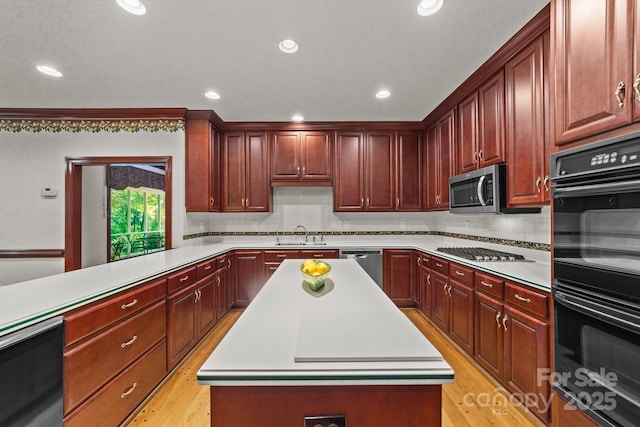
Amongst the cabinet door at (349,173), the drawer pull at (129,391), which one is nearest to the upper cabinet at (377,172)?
the cabinet door at (349,173)

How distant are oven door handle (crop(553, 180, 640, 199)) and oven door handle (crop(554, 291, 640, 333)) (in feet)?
1.54

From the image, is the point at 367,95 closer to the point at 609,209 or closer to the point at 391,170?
the point at 391,170

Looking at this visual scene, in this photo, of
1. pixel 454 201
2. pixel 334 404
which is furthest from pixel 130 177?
pixel 334 404

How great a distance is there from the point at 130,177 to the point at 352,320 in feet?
19.2

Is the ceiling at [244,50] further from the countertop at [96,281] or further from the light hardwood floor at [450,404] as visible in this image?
the light hardwood floor at [450,404]

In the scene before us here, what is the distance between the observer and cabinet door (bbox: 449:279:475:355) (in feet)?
7.80

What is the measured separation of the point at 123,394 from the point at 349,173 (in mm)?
3266

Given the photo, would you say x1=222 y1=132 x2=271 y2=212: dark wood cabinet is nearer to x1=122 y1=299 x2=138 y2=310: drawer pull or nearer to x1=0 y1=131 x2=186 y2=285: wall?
x1=0 y1=131 x2=186 y2=285: wall

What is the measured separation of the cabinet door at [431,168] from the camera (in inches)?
142

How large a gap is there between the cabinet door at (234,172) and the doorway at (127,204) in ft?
2.46

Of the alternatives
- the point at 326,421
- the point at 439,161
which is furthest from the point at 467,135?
the point at 326,421

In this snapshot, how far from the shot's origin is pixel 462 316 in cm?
252

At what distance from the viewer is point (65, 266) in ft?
11.1

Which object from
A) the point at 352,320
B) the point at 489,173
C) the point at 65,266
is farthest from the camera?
the point at 65,266
